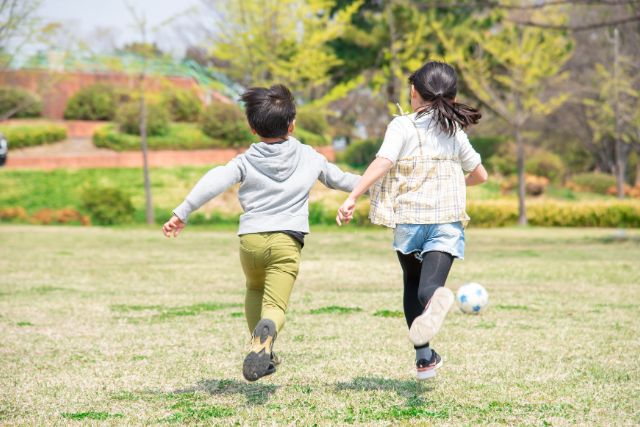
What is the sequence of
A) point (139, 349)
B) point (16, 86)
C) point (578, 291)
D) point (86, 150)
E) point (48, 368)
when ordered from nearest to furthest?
point (48, 368), point (139, 349), point (578, 291), point (86, 150), point (16, 86)

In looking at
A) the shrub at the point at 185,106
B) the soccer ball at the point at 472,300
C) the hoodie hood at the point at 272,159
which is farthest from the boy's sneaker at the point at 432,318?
the shrub at the point at 185,106

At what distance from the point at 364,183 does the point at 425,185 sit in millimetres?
396

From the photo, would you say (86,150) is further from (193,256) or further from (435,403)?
(435,403)

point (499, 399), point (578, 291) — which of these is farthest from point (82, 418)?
point (578, 291)

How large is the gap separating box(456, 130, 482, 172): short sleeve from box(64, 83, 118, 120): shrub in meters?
35.3

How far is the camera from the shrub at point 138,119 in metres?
35.6

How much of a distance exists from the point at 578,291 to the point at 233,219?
20272 millimetres

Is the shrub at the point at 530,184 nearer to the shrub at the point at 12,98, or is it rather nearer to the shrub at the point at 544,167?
the shrub at the point at 544,167

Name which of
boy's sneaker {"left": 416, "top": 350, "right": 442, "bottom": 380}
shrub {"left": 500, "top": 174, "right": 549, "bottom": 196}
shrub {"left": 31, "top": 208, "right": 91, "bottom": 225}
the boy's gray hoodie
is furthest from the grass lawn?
shrub {"left": 500, "top": 174, "right": 549, "bottom": 196}

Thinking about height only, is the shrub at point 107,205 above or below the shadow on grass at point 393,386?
below

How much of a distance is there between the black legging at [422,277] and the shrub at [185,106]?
33.3 metres

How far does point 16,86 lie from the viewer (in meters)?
38.8

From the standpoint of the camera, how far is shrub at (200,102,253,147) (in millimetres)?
36156

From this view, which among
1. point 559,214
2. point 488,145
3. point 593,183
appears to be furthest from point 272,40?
point 593,183
